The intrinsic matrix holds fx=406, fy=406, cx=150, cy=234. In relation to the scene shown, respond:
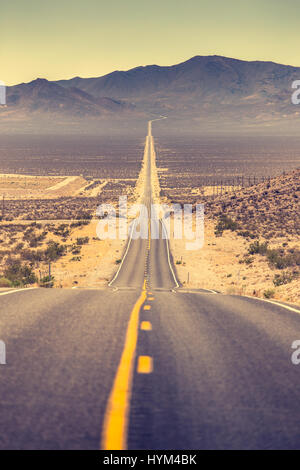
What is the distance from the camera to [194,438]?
301 cm

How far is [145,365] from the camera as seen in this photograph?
14.5 ft

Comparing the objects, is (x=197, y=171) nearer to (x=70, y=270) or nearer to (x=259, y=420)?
(x=70, y=270)

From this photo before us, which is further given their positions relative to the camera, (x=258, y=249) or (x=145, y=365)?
(x=258, y=249)

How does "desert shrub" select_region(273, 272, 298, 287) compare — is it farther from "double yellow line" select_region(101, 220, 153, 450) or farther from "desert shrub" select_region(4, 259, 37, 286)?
"double yellow line" select_region(101, 220, 153, 450)

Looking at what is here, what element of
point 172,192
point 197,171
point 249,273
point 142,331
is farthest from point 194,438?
point 197,171

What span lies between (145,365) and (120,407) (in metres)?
1.03

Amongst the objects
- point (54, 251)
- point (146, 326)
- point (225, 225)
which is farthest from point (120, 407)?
point (225, 225)

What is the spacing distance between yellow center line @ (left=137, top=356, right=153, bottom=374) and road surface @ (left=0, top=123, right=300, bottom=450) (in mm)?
22

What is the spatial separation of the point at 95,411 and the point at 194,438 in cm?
85

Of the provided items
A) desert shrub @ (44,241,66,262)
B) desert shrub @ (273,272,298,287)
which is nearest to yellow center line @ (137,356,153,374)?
desert shrub @ (273,272,298,287)

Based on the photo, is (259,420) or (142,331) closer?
(259,420)

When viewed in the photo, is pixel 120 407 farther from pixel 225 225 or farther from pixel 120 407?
pixel 225 225

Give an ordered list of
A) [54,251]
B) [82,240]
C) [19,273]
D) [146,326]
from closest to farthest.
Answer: [146,326]
[19,273]
[54,251]
[82,240]

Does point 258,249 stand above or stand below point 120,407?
below
